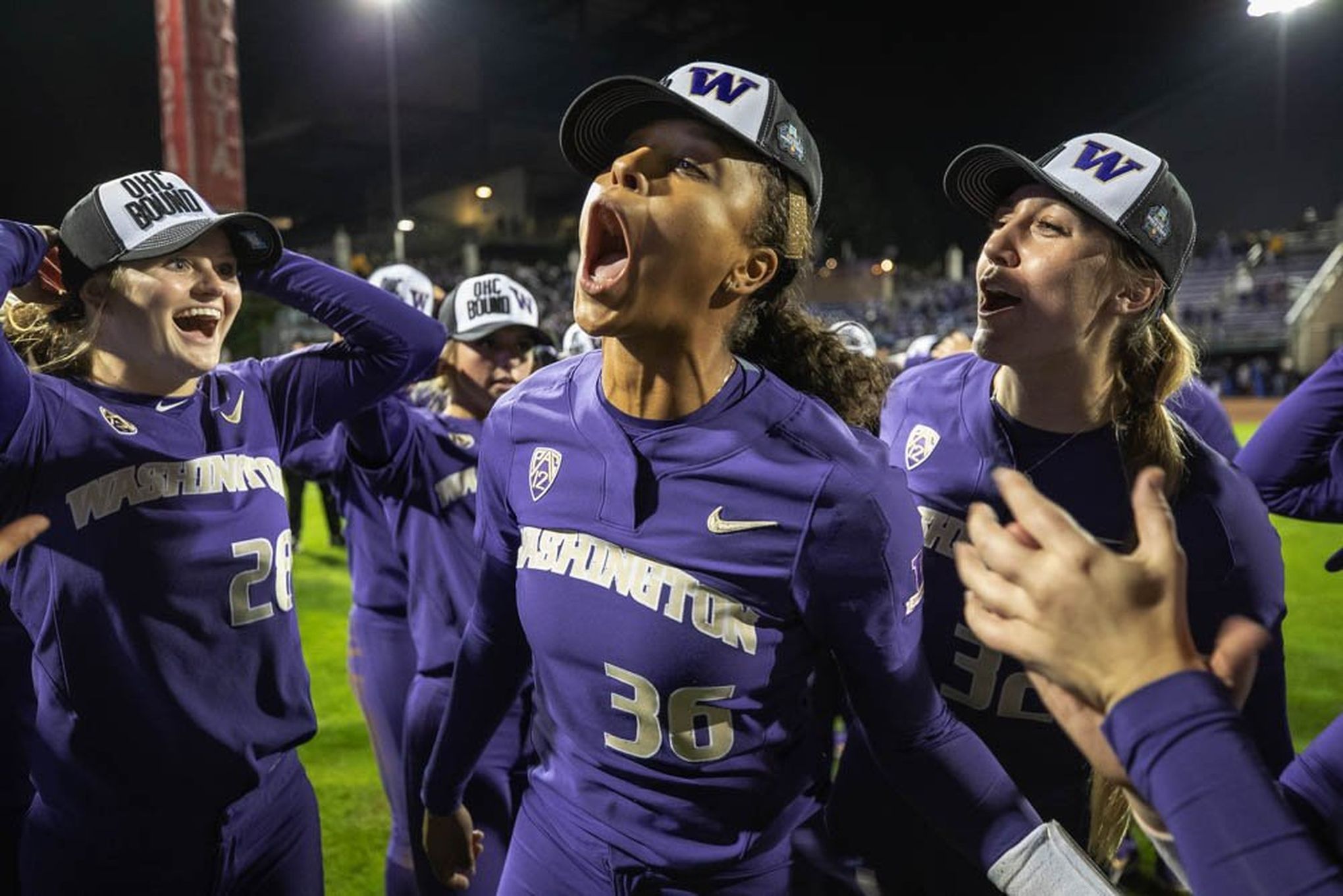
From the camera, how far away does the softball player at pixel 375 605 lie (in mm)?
3432

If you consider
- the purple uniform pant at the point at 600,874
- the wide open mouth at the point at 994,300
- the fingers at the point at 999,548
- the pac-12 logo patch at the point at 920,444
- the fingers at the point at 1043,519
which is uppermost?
the wide open mouth at the point at 994,300

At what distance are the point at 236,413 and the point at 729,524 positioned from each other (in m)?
1.38

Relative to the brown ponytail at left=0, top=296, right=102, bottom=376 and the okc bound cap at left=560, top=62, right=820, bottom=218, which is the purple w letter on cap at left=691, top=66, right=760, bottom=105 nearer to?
the okc bound cap at left=560, top=62, right=820, bottom=218

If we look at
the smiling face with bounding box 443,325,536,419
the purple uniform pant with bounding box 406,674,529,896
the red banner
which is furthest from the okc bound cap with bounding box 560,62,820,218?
the red banner

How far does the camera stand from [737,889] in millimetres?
1618

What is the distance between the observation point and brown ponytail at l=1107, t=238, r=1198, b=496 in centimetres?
192

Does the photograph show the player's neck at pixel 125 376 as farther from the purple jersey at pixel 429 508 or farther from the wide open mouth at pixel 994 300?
the wide open mouth at pixel 994 300

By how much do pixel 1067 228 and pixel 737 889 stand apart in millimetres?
1530

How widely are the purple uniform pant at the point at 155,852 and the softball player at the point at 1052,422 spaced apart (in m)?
1.31

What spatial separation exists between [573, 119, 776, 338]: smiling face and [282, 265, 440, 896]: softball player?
2.09m

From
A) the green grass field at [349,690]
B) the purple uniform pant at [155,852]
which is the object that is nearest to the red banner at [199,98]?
the green grass field at [349,690]

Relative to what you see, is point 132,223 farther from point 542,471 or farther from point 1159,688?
point 1159,688

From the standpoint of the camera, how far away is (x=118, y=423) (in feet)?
6.65

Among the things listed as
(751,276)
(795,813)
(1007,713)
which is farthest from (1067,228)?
(795,813)
